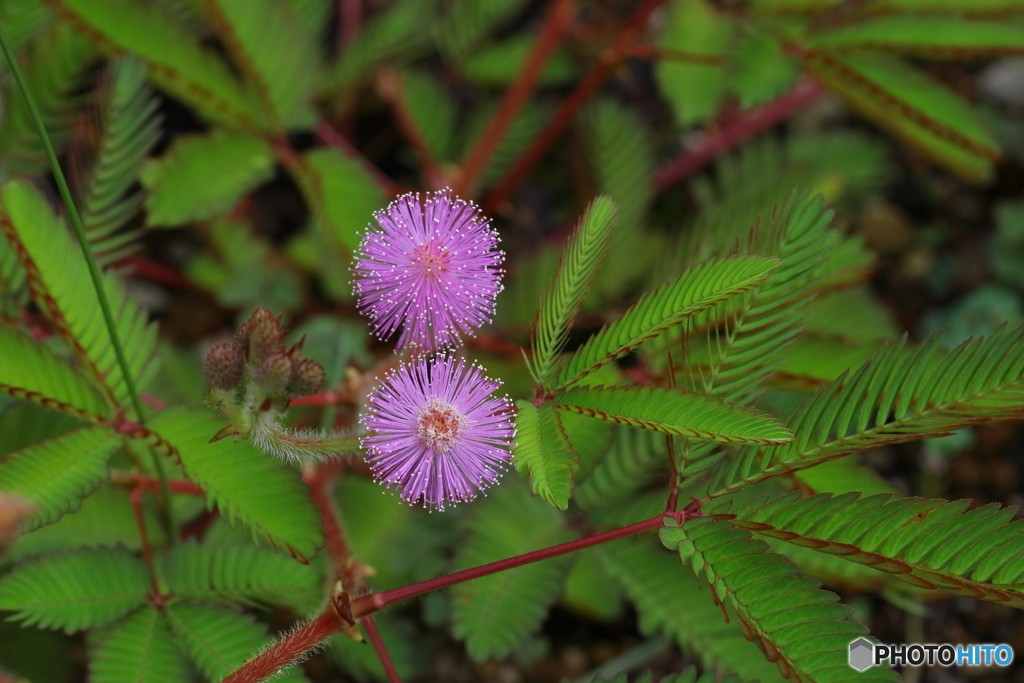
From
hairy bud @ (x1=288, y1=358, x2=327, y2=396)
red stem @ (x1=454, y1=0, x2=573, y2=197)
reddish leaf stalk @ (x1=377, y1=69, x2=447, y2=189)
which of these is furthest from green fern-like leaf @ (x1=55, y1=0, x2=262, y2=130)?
hairy bud @ (x1=288, y1=358, x2=327, y2=396)

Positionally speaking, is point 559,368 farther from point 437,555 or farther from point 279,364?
point 437,555

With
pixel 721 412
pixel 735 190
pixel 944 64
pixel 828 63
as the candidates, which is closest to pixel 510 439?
pixel 721 412

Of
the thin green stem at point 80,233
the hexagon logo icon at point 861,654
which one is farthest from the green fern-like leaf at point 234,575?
the hexagon logo icon at point 861,654

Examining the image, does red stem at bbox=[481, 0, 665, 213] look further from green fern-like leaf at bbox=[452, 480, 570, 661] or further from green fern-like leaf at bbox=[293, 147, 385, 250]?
green fern-like leaf at bbox=[452, 480, 570, 661]

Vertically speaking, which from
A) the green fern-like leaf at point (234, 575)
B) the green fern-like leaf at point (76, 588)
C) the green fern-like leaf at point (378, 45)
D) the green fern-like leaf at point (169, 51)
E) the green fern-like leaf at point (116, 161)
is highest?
the green fern-like leaf at point (378, 45)

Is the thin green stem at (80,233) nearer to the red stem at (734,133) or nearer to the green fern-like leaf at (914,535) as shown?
the green fern-like leaf at (914,535)

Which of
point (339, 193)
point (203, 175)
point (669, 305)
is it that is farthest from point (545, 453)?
point (203, 175)

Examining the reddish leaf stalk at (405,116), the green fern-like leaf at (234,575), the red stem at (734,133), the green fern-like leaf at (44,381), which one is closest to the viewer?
the green fern-like leaf at (44,381)
